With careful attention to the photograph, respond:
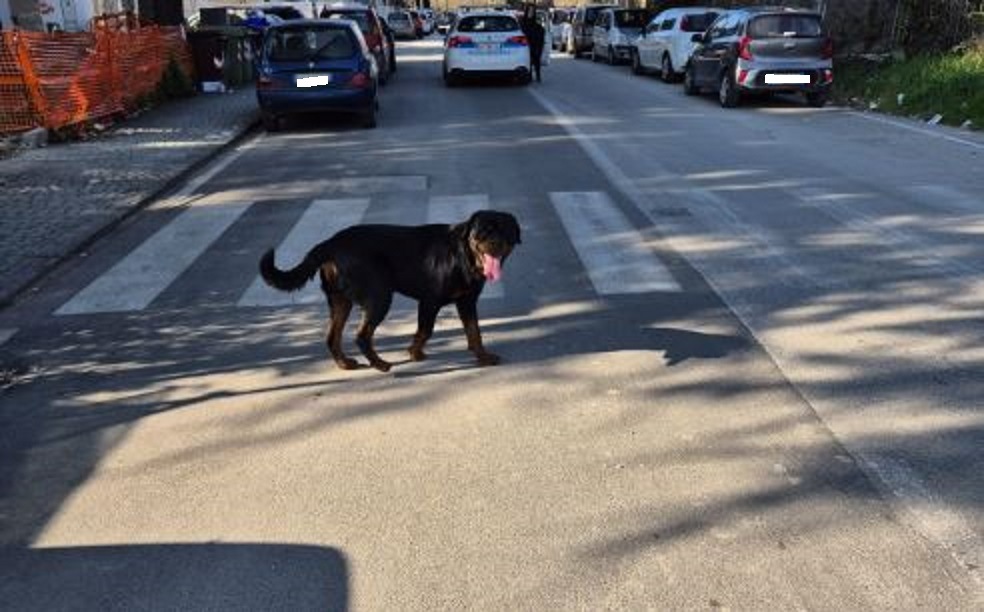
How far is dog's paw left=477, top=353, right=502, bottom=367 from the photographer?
5.11 meters

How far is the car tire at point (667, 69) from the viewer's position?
22578mm

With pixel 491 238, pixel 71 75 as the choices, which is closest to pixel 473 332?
pixel 491 238

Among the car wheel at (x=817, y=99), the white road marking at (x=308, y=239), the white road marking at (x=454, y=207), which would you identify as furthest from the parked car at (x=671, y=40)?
the white road marking at (x=308, y=239)

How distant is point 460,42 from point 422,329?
17735 mm

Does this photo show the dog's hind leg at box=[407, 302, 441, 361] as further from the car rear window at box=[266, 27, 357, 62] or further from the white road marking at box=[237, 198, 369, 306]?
the car rear window at box=[266, 27, 357, 62]

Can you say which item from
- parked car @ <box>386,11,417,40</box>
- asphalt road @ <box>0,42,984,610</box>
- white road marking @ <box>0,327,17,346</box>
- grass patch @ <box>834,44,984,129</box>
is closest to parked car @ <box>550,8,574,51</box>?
parked car @ <box>386,11,417,40</box>

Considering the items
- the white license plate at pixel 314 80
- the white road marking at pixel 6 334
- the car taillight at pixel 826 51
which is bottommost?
the white road marking at pixel 6 334

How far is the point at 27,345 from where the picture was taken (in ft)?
18.9

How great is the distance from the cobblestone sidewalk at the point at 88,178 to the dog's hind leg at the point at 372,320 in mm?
3020

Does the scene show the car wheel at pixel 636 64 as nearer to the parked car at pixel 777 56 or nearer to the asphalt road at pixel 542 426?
the parked car at pixel 777 56

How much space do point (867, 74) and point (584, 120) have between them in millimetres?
6757

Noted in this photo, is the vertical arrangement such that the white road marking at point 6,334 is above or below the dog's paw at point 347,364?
below

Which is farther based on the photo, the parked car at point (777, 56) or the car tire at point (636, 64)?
the car tire at point (636, 64)

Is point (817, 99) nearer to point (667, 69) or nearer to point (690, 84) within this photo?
point (690, 84)
